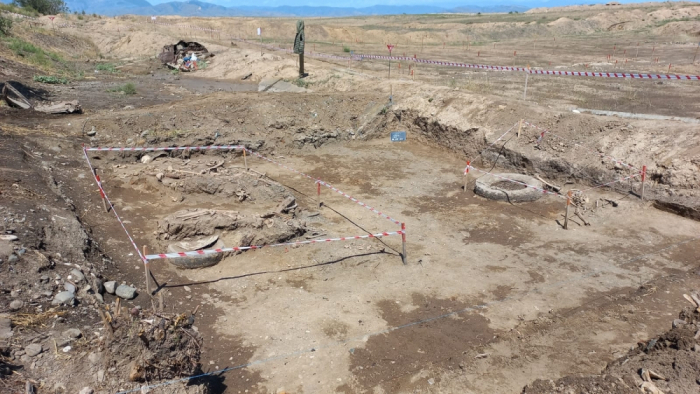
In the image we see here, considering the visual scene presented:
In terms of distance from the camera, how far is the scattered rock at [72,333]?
219 inches

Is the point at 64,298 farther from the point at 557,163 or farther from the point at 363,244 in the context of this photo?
the point at 557,163

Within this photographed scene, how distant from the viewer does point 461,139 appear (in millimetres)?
16656

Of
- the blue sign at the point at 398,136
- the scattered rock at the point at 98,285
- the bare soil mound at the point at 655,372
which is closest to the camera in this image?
the bare soil mound at the point at 655,372

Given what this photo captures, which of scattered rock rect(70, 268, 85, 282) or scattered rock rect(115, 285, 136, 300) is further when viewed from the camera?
scattered rock rect(115, 285, 136, 300)

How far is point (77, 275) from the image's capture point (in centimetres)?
708

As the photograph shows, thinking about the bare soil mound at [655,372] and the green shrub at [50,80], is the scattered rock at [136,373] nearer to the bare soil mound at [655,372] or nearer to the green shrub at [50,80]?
the bare soil mound at [655,372]

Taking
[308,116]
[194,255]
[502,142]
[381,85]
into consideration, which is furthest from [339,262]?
[381,85]

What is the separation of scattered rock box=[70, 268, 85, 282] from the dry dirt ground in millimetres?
124

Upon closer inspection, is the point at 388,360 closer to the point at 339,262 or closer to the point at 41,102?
the point at 339,262

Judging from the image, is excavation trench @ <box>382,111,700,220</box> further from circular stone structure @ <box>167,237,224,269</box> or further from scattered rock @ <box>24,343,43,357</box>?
scattered rock @ <box>24,343,43,357</box>

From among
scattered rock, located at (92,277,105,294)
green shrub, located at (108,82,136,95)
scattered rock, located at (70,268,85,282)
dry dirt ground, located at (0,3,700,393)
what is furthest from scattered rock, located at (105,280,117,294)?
green shrub, located at (108,82,136,95)

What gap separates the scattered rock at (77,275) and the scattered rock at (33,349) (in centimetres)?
191

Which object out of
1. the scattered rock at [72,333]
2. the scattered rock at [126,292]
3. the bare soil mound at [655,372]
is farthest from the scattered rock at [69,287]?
the bare soil mound at [655,372]

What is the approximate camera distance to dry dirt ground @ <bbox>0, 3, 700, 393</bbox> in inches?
245
